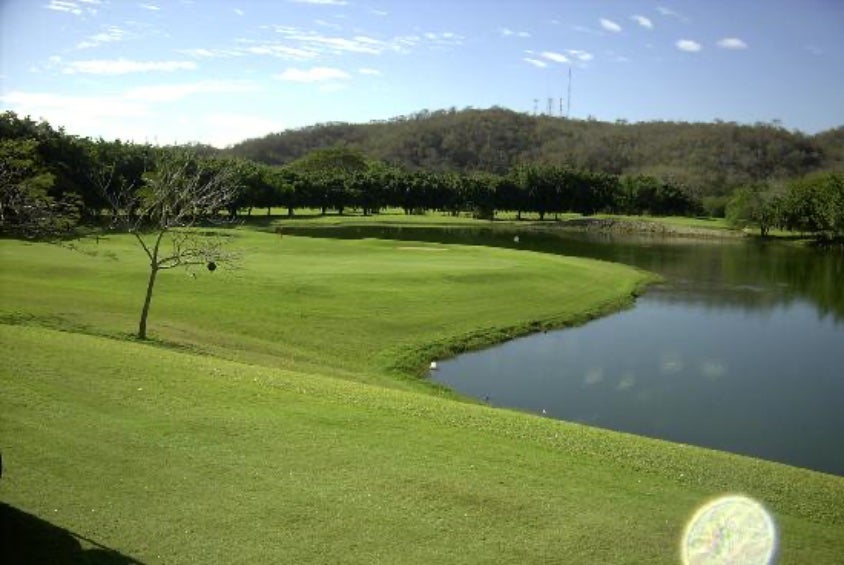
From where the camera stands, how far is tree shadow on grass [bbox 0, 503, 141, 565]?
889 centimetres

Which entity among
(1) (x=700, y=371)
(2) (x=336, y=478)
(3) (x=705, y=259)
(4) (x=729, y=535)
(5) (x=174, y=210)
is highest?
(5) (x=174, y=210)

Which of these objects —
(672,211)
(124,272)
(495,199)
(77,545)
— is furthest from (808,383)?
(672,211)

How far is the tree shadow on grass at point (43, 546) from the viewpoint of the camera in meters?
8.89

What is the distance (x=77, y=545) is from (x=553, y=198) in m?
136

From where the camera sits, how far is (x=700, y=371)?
3041 cm

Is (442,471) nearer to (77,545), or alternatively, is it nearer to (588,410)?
(77,545)

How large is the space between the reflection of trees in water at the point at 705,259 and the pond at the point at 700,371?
1.45 ft

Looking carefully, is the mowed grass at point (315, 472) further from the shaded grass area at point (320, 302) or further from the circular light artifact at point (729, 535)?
the shaded grass area at point (320, 302)

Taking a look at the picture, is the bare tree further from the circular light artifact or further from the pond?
the circular light artifact

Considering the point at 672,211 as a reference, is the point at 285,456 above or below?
below

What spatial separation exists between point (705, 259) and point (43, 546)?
77174mm

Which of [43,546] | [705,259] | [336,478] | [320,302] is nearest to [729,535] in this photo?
[336,478]

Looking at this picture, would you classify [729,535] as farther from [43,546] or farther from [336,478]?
[43,546]

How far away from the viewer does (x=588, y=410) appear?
25.0 metres
